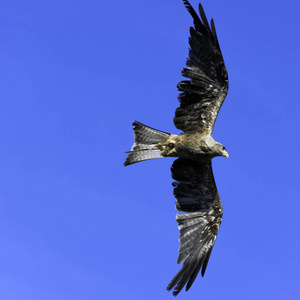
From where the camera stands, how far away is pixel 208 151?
39.8 feet

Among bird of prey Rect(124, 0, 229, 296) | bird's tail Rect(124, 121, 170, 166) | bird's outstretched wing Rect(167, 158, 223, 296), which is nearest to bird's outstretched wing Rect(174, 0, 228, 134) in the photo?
bird of prey Rect(124, 0, 229, 296)

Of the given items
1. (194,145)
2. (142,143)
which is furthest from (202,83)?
(142,143)

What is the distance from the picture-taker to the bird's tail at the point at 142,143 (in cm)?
1272

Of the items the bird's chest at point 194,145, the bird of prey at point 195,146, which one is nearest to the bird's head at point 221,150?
the bird of prey at point 195,146

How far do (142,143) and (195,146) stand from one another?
127 cm

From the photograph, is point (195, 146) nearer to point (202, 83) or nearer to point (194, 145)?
point (194, 145)

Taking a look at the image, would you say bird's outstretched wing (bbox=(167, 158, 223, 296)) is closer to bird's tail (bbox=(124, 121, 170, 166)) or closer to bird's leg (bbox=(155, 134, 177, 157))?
bird's leg (bbox=(155, 134, 177, 157))

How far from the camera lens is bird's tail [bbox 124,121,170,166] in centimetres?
1272

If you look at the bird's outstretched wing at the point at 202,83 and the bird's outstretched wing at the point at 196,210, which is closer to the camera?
the bird's outstretched wing at the point at 202,83

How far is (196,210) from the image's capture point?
43.8 ft

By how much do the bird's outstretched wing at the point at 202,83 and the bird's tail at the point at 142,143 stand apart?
0.67 meters

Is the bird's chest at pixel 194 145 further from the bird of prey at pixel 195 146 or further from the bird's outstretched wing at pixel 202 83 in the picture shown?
the bird's outstretched wing at pixel 202 83

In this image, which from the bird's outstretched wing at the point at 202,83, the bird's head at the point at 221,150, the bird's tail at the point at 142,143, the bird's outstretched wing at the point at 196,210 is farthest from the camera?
the bird's outstretched wing at the point at 196,210

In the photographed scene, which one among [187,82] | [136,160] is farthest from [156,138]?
[187,82]
